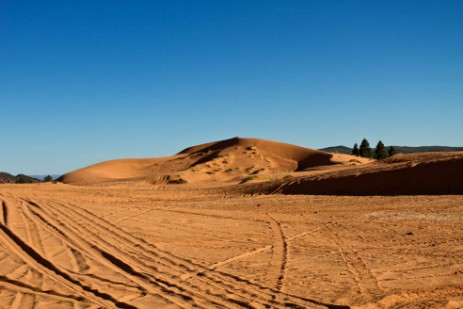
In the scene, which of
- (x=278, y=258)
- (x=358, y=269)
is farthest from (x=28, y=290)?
(x=358, y=269)

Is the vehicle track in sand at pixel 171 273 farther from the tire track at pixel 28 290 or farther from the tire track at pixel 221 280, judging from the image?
the tire track at pixel 28 290

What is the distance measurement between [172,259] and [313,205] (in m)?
9.71

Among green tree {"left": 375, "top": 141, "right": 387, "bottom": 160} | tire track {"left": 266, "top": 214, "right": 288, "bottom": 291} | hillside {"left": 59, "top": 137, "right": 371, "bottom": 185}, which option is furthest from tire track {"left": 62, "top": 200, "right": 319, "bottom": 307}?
green tree {"left": 375, "top": 141, "right": 387, "bottom": 160}

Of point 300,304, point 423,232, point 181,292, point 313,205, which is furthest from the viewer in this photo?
point 313,205

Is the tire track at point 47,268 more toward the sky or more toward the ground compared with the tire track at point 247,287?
more toward the sky

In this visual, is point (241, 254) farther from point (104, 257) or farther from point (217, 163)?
point (217, 163)

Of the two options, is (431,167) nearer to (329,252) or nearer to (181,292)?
(329,252)

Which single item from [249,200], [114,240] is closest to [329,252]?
[114,240]

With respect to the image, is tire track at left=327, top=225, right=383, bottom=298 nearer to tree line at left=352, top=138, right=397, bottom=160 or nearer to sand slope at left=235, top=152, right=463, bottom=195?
sand slope at left=235, top=152, right=463, bottom=195

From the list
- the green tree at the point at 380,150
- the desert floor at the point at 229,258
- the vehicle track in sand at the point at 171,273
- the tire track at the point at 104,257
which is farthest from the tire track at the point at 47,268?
the green tree at the point at 380,150

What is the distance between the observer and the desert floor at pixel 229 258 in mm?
5902

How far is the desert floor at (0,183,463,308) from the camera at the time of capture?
590 centimetres

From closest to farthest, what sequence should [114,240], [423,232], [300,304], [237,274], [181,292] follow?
1. [300,304]
2. [181,292]
3. [237,274]
4. [114,240]
5. [423,232]

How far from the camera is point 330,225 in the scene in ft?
39.4
